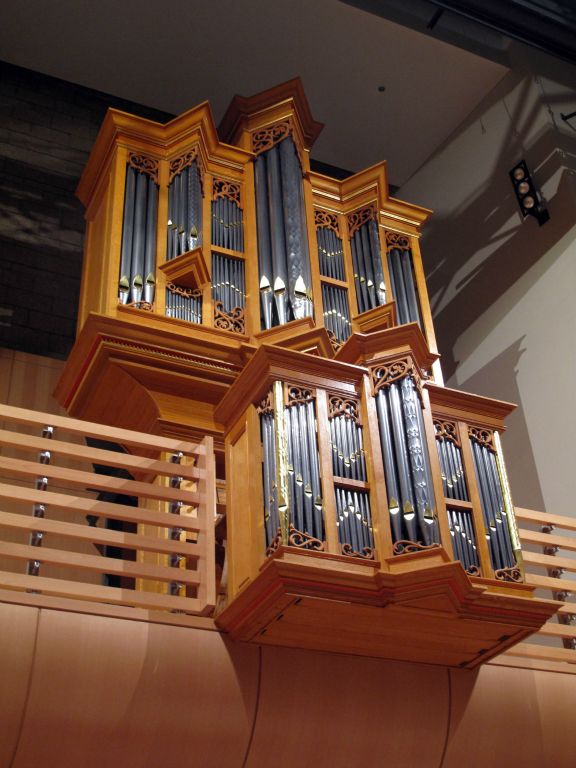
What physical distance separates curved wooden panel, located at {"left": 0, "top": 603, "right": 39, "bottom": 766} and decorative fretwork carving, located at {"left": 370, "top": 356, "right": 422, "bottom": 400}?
93.0 inches

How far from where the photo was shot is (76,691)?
489 centimetres

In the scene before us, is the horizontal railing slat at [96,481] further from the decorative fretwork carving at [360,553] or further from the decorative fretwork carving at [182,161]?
the decorative fretwork carving at [182,161]

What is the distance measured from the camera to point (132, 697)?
5.00m

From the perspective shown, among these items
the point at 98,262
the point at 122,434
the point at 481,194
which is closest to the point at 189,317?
the point at 98,262

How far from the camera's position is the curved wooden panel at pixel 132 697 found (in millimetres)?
4840

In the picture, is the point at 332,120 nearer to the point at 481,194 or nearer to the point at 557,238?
the point at 481,194

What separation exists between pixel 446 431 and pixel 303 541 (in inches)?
55.7

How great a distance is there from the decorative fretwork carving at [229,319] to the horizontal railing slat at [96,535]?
2.29 m

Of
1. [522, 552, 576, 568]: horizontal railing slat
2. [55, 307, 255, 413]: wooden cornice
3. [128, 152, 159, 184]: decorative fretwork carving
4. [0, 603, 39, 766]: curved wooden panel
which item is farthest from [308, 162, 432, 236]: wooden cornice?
[0, 603, 39, 766]: curved wooden panel

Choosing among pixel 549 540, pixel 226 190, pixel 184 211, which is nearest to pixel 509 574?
pixel 549 540

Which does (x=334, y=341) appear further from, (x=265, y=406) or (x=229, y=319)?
(x=265, y=406)

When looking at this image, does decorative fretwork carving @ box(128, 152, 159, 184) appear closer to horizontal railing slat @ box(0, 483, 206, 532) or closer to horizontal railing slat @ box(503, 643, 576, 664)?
horizontal railing slat @ box(0, 483, 206, 532)

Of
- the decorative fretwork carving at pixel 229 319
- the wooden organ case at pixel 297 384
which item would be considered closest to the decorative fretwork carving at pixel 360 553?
the wooden organ case at pixel 297 384

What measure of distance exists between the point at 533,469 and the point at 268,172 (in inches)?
132
